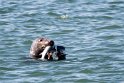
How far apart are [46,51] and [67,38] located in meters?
3.56

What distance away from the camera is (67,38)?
19.4 meters

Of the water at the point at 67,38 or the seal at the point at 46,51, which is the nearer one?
the water at the point at 67,38

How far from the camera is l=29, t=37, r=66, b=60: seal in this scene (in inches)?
626

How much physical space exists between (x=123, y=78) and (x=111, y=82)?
1.43 feet

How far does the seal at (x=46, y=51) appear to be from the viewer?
52.1 ft

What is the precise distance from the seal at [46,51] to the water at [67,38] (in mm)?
184

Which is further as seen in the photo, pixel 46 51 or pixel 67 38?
pixel 67 38

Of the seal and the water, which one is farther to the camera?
→ the seal

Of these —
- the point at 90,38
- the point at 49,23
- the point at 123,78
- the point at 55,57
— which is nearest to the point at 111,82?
the point at 123,78

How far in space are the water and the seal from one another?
0.60 ft

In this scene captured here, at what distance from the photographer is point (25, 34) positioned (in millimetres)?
20109

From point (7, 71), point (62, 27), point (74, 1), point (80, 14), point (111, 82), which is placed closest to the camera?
point (111, 82)

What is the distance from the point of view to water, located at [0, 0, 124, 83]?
14.9 metres

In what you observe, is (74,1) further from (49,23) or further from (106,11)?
(49,23)
